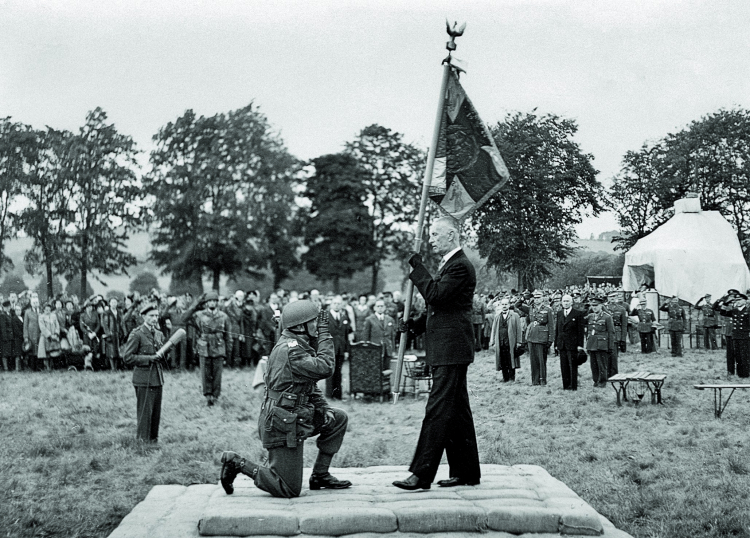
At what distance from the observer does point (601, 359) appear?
15.4 meters

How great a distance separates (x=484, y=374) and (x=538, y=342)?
3.13 meters

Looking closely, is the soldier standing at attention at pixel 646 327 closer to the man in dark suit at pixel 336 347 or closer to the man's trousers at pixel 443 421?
the man in dark suit at pixel 336 347

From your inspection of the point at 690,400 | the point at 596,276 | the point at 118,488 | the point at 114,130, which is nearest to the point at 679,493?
the point at 118,488

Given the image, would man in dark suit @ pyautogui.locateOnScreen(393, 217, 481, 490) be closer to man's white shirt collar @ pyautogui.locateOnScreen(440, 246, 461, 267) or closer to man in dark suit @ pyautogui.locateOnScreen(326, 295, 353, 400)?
man's white shirt collar @ pyautogui.locateOnScreen(440, 246, 461, 267)

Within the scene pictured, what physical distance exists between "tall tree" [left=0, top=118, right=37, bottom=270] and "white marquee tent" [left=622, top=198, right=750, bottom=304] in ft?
65.0

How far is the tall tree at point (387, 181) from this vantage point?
1778 inches

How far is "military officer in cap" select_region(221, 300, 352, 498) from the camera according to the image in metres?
5.84

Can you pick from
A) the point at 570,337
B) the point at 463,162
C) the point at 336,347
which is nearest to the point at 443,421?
the point at 463,162

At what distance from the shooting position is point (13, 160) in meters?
16.5

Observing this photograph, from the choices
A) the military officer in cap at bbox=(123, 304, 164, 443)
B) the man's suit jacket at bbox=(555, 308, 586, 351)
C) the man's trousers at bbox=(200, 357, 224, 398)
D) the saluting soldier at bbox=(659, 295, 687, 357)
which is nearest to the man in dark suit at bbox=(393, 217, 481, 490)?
the military officer in cap at bbox=(123, 304, 164, 443)

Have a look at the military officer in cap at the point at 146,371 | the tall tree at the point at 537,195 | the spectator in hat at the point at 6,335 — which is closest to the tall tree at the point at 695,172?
the tall tree at the point at 537,195

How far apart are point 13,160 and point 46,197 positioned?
1572mm

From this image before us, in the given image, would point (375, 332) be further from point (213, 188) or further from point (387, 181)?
point (387, 181)

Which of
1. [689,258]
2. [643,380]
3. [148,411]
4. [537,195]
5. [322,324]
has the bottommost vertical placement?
[148,411]
